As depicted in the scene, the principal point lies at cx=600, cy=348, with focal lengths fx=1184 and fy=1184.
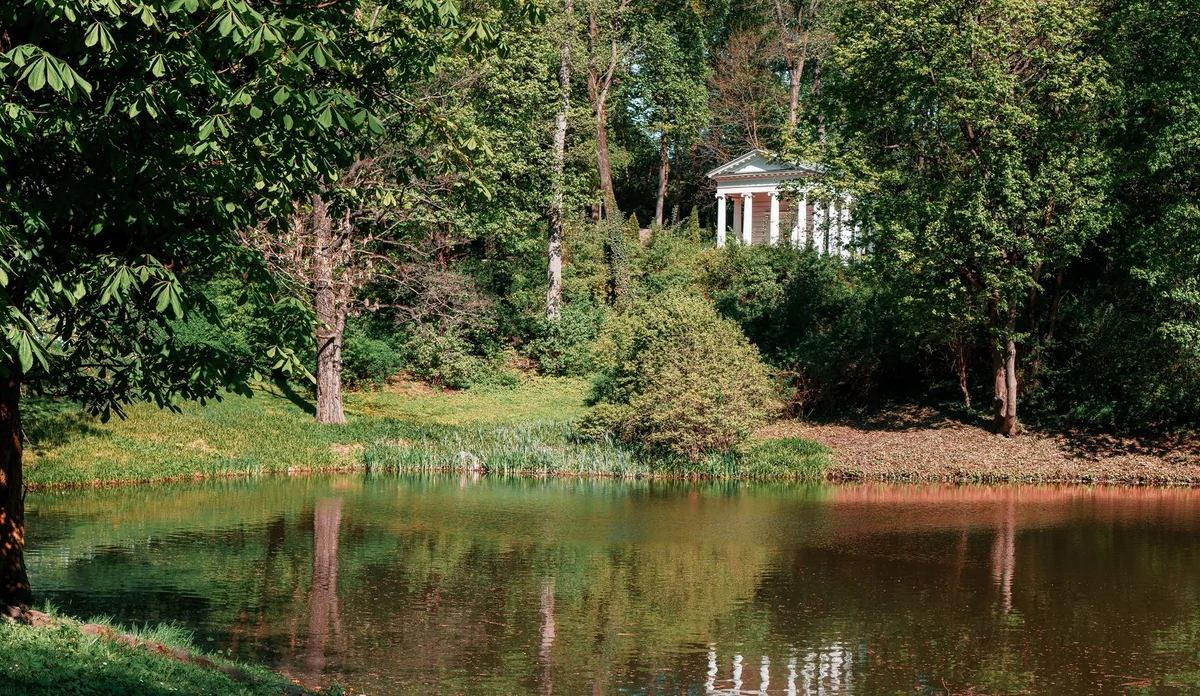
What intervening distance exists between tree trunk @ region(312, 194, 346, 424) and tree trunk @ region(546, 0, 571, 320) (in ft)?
35.7

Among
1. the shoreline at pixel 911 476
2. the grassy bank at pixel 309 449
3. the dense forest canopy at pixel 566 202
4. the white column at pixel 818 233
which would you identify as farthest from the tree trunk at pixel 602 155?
the shoreline at pixel 911 476

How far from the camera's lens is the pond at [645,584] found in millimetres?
11773

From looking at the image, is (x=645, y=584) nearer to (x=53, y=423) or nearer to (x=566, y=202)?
(x=53, y=423)

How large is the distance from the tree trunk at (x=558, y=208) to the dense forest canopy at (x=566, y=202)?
179 millimetres

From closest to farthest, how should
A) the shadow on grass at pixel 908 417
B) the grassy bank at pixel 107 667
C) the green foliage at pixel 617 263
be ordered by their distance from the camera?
the grassy bank at pixel 107 667, the shadow on grass at pixel 908 417, the green foliage at pixel 617 263

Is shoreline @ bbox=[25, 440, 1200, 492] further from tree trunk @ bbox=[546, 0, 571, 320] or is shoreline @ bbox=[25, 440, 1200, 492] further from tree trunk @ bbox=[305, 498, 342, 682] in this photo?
tree trunk @ bbox=[546, 0, 571, 320]

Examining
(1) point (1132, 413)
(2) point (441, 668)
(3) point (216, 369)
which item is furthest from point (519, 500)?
(1) point (1132, 413)

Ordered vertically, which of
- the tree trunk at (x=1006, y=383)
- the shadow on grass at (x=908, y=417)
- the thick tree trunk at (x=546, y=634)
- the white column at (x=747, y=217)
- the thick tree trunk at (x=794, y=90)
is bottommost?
the thick tree trunk at (x=546, y=634)

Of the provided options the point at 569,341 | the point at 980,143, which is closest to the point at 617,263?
the point at 569,341

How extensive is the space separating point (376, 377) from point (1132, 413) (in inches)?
834

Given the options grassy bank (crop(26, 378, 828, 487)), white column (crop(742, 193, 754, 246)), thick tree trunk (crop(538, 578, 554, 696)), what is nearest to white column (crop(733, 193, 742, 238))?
white column (crop(742, 193, 754, 246))

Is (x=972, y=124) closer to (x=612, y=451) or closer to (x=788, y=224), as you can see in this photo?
(x=612, y=451)

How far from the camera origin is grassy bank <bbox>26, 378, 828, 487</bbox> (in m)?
24.3

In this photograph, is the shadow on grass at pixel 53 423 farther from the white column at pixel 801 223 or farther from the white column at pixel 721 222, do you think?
the white column at pixel 721 222
